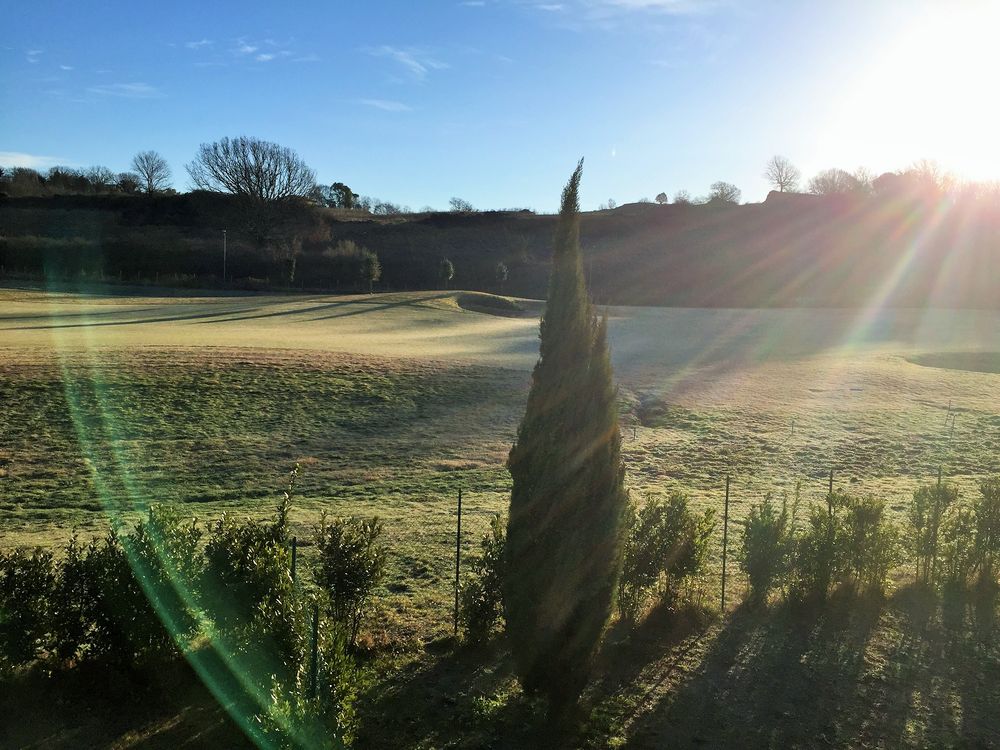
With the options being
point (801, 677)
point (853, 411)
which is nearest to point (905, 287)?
point (853, 411)

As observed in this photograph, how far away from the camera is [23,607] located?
645cm

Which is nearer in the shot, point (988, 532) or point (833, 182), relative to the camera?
point (988, 532)

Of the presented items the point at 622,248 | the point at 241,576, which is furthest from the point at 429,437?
the point at 622,248

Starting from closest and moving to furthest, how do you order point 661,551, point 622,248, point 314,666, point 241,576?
1. point 314,666
2. point 241,576
3. point 661,551
4. point 622,248

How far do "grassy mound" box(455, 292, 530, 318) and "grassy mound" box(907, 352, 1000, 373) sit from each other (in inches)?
1188

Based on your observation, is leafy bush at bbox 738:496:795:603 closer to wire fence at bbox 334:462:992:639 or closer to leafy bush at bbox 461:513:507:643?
wire fence at bbox 334:462:992:639

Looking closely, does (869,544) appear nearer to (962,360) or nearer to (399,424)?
(399,424)

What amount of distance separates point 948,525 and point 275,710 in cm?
887

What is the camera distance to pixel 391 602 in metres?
9.42

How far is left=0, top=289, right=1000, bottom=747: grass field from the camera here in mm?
8070

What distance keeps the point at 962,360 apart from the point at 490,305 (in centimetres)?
3578

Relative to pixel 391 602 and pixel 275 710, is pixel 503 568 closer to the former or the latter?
pixel 275 710

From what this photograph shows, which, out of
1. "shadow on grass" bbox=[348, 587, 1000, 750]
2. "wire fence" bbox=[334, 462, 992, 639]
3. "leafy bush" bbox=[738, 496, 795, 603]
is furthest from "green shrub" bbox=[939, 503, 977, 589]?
"leafy bush" bbox=[738, 496, 795, 603]

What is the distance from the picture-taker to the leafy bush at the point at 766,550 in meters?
9.09
